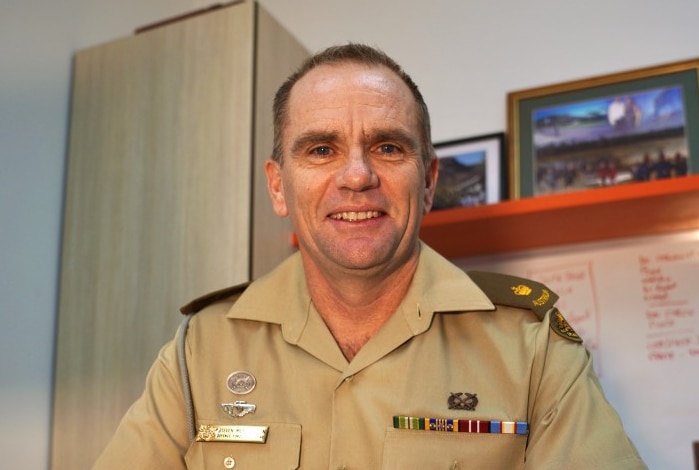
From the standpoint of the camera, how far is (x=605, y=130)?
184 centimetres

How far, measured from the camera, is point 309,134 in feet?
3.94

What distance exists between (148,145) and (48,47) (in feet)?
1.22

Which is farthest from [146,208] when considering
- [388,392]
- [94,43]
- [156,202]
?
[388,392]

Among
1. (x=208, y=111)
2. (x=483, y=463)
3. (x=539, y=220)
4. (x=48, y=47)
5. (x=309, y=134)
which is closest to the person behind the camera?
(x=483, y=463)

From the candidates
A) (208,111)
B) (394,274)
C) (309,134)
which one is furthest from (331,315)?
(208,111)

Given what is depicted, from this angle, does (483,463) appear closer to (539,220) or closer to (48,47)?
(539,220)

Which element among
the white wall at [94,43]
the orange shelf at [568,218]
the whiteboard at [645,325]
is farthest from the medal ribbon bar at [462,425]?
the white wall at [94,43]

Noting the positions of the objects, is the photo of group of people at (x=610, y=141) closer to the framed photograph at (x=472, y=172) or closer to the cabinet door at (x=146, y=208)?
the framed photograph at (x=472, y=172)

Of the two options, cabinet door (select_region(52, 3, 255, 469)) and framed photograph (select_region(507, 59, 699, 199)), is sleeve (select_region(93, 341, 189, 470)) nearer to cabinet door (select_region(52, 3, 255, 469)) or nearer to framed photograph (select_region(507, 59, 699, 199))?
cabinet door (select_region(52, 3, 255, 469))

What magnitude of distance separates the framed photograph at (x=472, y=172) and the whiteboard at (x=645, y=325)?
0.72 feet

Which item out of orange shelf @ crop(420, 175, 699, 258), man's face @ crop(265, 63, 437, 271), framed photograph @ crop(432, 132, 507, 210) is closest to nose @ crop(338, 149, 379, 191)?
man's face @ crop(265, 63, 437, 271)

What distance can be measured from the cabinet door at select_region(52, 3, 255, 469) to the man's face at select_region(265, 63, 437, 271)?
538 millimetres

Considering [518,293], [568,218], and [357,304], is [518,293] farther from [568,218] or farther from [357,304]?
[568,218]

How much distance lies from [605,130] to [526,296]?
2.56 feet
